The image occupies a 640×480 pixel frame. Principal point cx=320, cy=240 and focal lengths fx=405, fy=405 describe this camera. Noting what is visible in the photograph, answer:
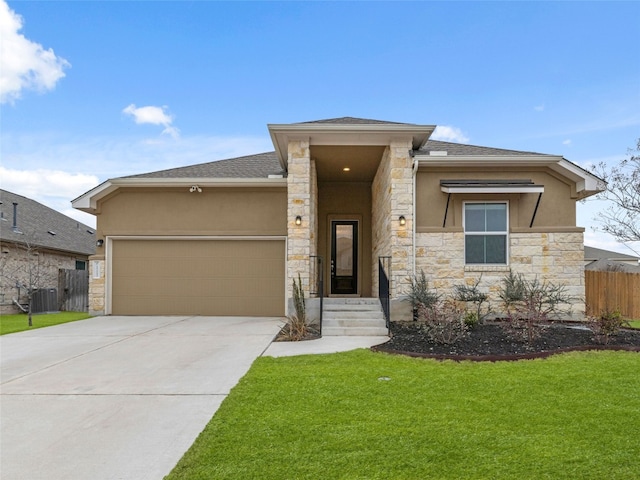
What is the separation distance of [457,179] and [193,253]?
7028 mm

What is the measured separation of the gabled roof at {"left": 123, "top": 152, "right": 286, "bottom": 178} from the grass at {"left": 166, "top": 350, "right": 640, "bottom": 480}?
6.94 m

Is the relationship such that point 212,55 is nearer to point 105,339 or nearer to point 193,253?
point 193,253

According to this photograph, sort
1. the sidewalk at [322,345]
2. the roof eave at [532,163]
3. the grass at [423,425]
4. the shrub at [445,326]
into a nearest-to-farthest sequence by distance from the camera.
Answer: the grass at [423,425], the sidewalk at [322,345], the shrub at [445,326], the roof eave at [532,163]

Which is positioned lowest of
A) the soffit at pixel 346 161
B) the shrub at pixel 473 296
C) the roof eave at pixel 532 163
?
the shrub at pixel 473 296

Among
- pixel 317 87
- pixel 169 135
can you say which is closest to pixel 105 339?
pixel 317 87

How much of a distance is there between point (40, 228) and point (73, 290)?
3.87 metres

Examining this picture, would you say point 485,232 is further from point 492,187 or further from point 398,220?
point 398,220

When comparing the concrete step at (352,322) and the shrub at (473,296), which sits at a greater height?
the shrub at (473,296)

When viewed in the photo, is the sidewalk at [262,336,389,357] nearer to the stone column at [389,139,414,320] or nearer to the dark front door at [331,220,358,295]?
the stone column at [389,139,414,320]

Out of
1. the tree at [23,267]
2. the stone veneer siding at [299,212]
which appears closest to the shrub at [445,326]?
the stone veneer siding at [299,212]

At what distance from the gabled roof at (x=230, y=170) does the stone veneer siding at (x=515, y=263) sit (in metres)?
4.49

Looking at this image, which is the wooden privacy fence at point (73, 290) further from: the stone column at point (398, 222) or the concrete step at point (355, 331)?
the stone column at point (398, 222)

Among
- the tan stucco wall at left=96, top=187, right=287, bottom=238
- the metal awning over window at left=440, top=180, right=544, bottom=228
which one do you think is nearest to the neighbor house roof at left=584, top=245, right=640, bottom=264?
the metal awning over window at left=440, top=180, right=544, bottom=228

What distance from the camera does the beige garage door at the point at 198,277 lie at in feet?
35.3
